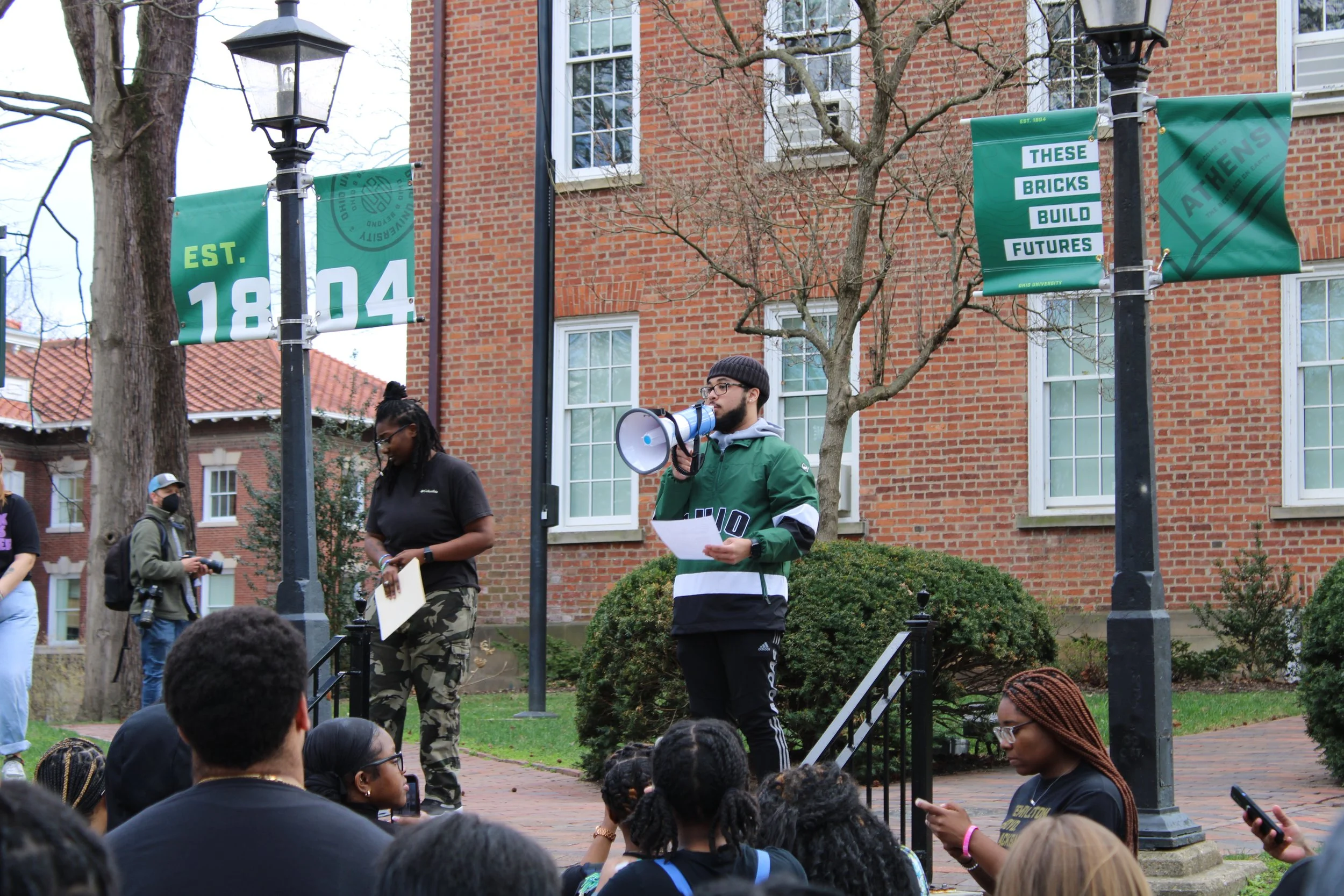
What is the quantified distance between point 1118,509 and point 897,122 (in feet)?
32.7

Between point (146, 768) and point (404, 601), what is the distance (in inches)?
97.6

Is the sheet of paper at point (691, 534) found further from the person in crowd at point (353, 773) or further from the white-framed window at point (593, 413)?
the white-framed window at point (593, 413)

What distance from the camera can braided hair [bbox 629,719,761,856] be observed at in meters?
3.46

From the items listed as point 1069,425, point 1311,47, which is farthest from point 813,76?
point 1311,47

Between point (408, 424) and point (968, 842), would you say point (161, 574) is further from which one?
point (968, 842)

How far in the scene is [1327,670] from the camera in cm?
789

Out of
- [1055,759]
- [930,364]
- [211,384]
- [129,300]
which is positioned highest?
[211,384]

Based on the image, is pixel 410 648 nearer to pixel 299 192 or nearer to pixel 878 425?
pixel 299 192

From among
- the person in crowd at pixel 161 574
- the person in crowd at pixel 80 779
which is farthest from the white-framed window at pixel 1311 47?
the person in crowd at pixel 80 779

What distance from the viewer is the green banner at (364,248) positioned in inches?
Result: 319

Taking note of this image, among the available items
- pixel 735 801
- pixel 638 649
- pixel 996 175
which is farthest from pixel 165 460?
pixel 735 801

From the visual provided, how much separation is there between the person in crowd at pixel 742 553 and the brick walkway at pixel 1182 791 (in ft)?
3.68

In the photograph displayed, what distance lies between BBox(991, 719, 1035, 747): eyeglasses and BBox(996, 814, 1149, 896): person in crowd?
1.75 m

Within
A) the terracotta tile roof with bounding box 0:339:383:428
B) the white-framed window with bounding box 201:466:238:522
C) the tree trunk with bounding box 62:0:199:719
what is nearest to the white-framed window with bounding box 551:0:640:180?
the tree trunk with bounding box 62:0:199:719
